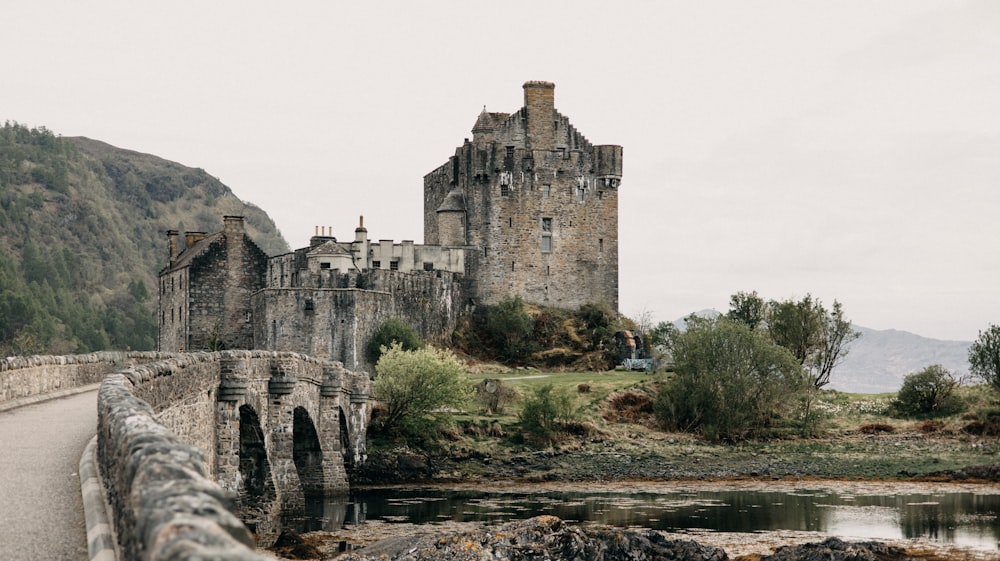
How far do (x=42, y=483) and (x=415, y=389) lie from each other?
42.7 meters

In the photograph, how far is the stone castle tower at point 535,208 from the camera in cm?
8162

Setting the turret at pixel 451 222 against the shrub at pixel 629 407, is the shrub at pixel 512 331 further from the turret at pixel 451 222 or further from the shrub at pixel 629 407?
the shrub at pixel 629 407

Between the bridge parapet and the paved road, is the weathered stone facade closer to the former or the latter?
the bridge parapet

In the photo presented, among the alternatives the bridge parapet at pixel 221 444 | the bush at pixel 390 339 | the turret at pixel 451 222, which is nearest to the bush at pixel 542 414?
the bridge parapet at pixel 221 444

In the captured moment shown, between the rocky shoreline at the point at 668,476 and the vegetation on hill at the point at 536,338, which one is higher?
the vegetation on hill at the point at 536,338

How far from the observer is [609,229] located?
8488 centimetres

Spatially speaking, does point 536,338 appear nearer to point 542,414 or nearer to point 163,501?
point 542,414

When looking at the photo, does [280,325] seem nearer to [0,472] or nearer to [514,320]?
[514,320]

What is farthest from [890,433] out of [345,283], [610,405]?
[345,283]

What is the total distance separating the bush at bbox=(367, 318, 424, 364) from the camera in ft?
221

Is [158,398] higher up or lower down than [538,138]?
lower down

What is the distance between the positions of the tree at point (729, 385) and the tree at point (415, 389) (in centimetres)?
1277

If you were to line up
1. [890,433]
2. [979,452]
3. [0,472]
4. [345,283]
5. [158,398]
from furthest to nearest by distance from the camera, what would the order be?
[345,283] < [890,433] < [979,452] < [158,398] < [0,472]

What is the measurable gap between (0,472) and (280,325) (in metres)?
50.4
